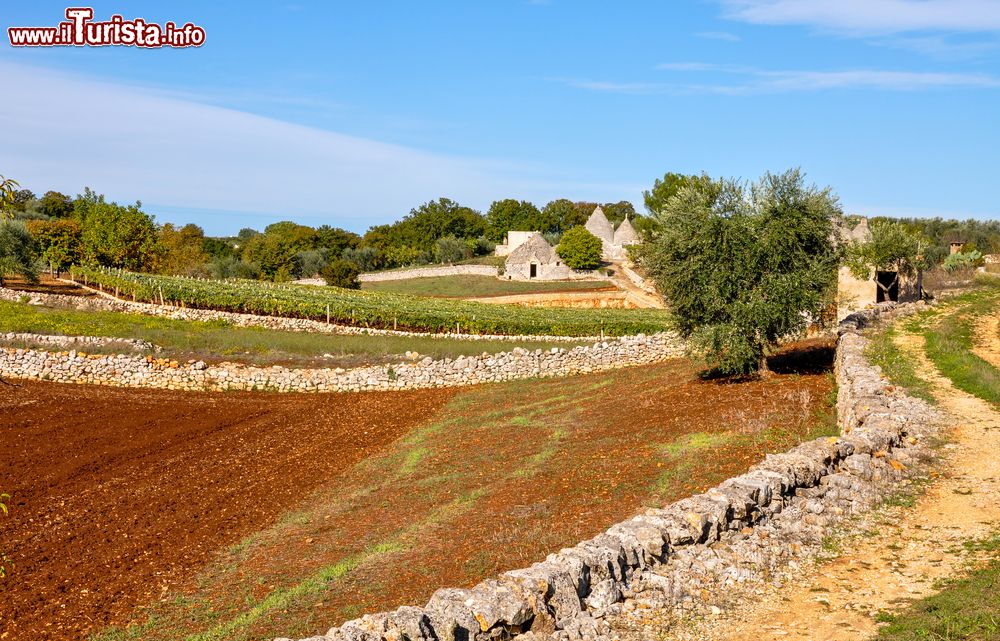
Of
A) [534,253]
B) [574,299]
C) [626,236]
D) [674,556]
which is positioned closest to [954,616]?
[674,556]

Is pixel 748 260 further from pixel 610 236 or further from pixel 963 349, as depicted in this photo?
pixel 610 236

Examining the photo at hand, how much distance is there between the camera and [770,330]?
27.1 m

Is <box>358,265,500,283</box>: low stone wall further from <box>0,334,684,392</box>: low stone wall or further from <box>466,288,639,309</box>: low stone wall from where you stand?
<box>0,334,684,392</box>: low stone wall

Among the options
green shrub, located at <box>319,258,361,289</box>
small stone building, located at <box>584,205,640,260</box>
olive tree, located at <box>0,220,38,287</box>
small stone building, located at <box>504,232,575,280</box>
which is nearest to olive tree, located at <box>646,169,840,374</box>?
olive tree, located at <box>0,220,38,287</box>

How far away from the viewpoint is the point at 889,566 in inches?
456

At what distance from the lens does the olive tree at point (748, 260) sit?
2658 centimetres

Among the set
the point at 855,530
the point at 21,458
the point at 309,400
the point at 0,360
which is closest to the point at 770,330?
the point at 855,530

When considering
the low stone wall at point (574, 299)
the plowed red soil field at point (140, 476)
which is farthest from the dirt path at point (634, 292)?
the plowed red soil field at point (140, 476)

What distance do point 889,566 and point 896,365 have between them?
51.6 ft

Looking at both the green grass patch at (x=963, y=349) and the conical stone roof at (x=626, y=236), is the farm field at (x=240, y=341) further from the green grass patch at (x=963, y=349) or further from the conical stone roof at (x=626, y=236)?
the conical stone roof at (x=626, y=236)

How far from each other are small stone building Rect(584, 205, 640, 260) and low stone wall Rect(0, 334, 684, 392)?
72.2 metres

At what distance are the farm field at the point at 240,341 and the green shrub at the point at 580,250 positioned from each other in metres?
49.9

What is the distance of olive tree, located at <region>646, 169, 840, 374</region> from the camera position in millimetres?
26578

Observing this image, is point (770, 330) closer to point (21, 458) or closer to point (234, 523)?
point (234, 523)
